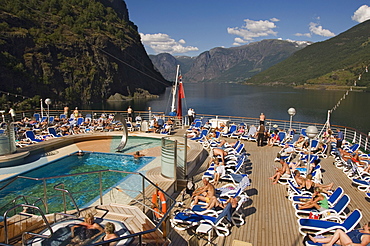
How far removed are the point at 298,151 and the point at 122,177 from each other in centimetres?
705

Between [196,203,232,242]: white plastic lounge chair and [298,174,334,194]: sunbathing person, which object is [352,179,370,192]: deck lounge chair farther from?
[196,203,232,242]: white plastic lounge chair

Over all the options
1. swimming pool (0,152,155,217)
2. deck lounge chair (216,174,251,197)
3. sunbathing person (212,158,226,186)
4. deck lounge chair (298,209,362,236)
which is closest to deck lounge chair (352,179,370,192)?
deck lounge chair (298,209,362,236)

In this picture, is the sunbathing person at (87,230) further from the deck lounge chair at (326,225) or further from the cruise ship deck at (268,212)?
the deck lounge chair at (326,225)

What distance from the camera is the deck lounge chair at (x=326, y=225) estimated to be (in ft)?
13.8

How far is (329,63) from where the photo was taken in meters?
126

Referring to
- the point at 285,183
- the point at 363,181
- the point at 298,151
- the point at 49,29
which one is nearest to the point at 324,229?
the point at 285,183

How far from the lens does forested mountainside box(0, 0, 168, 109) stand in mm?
47875

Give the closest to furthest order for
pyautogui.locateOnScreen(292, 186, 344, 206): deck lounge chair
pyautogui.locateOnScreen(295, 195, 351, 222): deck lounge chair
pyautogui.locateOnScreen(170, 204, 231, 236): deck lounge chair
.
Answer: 1. pyautogui.locateOnScreen(170, 204, 231, 236): deck lounge chair
2. pyautogui.locateOnScreen(295, 195, 351, 222): deck lounge chair
3. pyautogui.locateOnScreen(292, 186, 344, 206): deck lounge chair

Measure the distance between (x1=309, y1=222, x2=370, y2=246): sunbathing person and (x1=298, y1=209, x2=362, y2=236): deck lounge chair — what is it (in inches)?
6.9

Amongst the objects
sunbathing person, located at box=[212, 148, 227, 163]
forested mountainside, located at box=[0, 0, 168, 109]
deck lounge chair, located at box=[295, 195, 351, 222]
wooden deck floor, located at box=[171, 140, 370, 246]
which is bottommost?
wooden deck floor, located at box=[171, 140, 370, 246]

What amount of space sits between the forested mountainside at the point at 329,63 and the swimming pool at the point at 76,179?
6955 cm

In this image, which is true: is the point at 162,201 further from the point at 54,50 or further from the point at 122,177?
the point at 54,50

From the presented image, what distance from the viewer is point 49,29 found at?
60344mm

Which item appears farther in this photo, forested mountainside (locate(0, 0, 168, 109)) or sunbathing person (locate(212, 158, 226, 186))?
forested mountainside (locate(0, 0, 168, 109))
